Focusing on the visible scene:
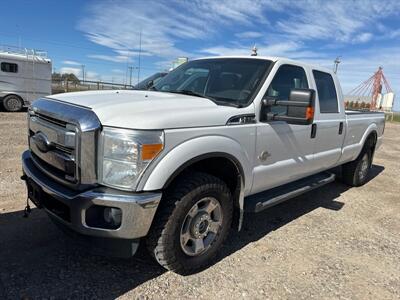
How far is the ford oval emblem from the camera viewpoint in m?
2.96

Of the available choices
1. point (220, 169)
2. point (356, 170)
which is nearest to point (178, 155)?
point (220, 169)

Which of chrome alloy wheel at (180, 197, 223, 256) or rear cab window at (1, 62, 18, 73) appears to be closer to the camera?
chrome alloy wheel at (180, 197, 223, 256)

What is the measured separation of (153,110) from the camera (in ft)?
9.19

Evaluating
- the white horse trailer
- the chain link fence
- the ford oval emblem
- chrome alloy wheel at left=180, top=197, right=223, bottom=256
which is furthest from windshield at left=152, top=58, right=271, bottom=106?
the chain link fence

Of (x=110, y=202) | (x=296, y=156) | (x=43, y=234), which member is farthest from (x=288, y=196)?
(x=43, y=234)

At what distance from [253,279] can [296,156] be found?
1.59 m

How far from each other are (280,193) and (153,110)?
2.00 m

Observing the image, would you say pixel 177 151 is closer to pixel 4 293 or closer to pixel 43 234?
pixel 4 293

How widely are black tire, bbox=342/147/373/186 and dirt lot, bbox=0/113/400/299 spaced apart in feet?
4.94

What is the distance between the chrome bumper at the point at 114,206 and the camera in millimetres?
2547

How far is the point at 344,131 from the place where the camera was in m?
5.32

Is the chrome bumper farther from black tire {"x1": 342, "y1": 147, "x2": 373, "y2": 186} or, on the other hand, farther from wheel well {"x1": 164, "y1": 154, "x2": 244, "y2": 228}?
black tire {"x1": 342, "y1": 147, "x2": 373, "y2": 186}

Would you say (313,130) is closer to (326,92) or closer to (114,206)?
(326,92)

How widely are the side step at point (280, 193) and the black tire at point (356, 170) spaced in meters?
1.60
